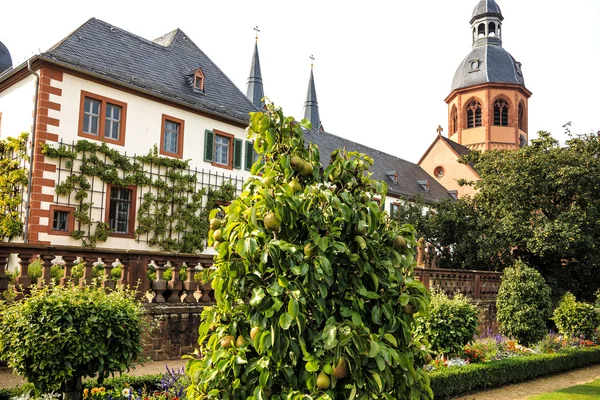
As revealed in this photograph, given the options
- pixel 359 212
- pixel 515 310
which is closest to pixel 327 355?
pixel 359 212

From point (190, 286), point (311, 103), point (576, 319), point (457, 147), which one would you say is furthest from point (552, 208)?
point (311, 103)

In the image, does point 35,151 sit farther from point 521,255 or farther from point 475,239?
point 521,255

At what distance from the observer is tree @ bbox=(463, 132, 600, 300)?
18344 millimetres

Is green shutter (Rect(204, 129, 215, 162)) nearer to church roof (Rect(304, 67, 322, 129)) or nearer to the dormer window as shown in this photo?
the dormer window

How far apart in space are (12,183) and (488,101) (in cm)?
4019

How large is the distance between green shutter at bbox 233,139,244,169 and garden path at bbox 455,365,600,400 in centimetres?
1331

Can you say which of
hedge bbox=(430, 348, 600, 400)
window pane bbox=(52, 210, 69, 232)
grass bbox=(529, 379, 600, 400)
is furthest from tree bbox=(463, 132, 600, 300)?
window pane bbox=(52, 210, 69, 232)

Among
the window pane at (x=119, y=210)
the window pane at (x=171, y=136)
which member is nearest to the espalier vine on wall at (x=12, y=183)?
the window pane at (x=119, y=210)

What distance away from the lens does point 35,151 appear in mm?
15156

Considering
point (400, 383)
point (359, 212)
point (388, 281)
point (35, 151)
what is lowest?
point (400, 383)

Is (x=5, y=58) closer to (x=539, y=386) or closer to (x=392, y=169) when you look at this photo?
(x=392, y=169)

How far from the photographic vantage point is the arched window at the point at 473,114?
47.0 m

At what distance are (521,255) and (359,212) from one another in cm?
1914

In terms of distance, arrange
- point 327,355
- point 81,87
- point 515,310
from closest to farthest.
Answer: point 327,355 < point 515,310 < point 81,87
